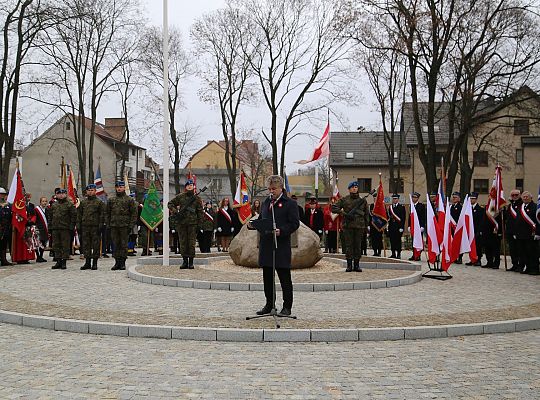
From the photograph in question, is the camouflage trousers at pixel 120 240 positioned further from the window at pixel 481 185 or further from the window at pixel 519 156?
the window at pixel 519 156

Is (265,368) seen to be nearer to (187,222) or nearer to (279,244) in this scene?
(279,244)

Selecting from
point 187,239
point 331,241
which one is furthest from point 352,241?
point 331,241

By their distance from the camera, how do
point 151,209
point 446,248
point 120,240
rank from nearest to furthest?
point 446,248, point 120,240, point 151,209

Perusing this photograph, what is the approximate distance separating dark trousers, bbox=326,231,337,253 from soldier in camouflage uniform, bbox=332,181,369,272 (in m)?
6.43

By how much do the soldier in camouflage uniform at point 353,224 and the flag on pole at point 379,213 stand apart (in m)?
2.34

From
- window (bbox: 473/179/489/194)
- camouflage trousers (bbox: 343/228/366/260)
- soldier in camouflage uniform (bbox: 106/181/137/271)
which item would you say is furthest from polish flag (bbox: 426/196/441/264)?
window (bbox: 473/179/489/194)

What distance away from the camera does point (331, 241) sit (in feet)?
71.5

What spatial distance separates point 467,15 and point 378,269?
45.7 ft

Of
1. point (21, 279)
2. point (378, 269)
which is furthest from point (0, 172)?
point (378, 269)

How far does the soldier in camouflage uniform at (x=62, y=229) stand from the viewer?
15898 millimetres

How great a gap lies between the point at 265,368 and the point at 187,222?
883cm

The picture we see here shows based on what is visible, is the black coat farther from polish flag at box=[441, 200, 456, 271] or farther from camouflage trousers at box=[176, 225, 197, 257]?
polish flag at box=[441, 200, 456, 271]

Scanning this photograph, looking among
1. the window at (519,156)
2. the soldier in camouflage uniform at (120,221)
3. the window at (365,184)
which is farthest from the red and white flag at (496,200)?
the window at (519,156)

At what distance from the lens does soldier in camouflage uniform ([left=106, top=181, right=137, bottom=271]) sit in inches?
607
